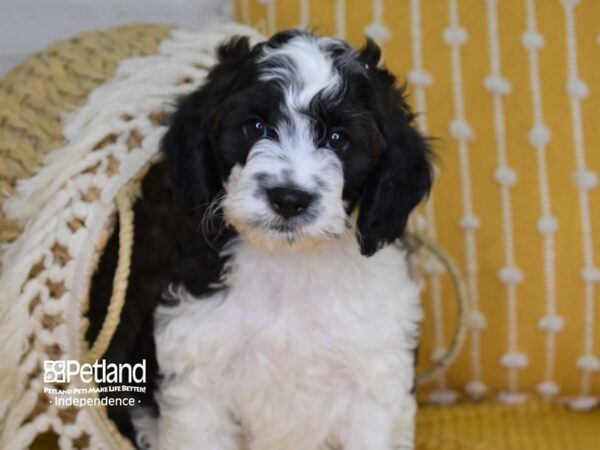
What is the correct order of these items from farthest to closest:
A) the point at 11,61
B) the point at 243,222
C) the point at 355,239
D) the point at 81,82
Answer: the point at 11,61 → the point at 81,82 → the point at 355,239 → the point at 243,222

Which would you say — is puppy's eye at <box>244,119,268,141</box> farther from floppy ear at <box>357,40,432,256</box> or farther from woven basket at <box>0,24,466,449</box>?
woven basket at <box>0,24,466,449</box>

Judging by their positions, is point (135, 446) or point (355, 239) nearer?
point (355, 239)

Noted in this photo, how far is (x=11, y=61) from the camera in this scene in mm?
3994

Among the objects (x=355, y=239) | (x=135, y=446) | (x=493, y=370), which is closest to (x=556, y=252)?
(x=493, y=370)

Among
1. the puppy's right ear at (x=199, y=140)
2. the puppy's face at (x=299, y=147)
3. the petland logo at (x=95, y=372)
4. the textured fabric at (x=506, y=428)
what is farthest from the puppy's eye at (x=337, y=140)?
A: the textured fabric at (x=506, y=428)

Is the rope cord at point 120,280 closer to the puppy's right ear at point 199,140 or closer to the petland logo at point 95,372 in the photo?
the petland logo at point 95,372

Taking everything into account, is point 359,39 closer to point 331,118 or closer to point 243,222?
point 331,118

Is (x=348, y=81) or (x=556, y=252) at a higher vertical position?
(x=348, y=81)

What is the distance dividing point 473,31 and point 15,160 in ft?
5.06

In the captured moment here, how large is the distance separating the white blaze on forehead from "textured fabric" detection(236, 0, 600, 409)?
2.96 feet

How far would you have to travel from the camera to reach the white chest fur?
8.02 ft

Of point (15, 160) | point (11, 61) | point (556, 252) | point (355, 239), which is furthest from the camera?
point (11, 61)

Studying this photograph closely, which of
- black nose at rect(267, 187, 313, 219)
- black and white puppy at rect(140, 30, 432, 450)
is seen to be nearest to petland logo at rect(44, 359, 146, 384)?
black and white puppy at rect(140, 30, 432, 450)

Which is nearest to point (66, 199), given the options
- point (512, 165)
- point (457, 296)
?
point (457, 296)
